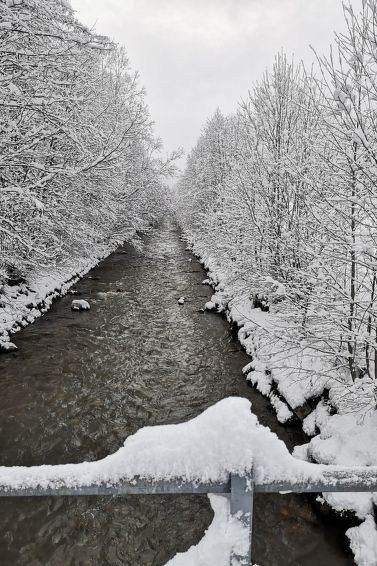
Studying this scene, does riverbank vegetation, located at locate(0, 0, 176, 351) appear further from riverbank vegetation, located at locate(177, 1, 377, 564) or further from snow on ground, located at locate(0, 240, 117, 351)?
riverbank vegetation, located at locate(177, 1, 377, 564)

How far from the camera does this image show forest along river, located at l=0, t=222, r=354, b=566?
16.3ft

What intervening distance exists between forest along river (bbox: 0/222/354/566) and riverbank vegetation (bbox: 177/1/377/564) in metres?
0.86

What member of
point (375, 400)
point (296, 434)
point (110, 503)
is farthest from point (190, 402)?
point (375, 400)

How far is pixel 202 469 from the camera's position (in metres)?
1.75

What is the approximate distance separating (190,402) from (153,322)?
575 cm

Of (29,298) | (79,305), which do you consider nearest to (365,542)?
(79,305)

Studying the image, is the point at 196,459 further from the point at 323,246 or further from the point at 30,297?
the point at 30,297

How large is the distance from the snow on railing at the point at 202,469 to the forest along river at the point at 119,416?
13.0 ft

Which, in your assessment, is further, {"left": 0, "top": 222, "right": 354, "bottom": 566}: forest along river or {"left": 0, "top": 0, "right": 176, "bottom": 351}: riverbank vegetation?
{"left": 0, "top": 0, "right": 176, "bottom": 351}: riverbank vegetation

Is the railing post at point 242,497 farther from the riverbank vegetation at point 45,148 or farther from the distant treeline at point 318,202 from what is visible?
the riverbank vegetation at point 45,148

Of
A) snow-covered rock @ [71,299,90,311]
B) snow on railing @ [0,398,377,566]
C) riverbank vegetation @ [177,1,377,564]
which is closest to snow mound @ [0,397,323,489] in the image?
snow on railing @ [0,398,377,566]

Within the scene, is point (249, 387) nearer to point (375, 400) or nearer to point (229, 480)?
point (375, 400)

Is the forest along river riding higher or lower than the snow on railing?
lower

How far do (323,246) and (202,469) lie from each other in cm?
525
